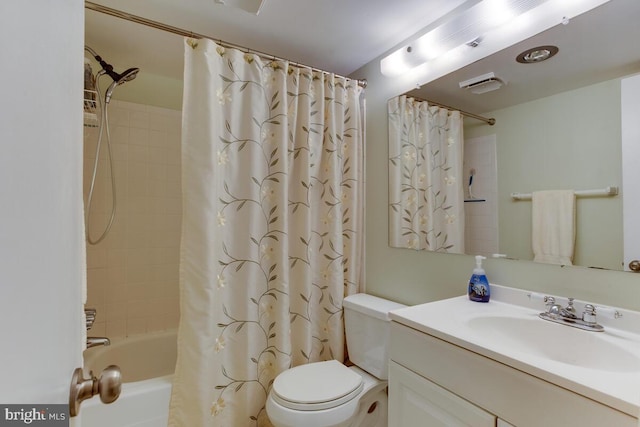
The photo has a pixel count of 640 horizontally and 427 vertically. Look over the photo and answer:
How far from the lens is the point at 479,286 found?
4.16 ft

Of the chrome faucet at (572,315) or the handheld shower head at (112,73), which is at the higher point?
the handheld shower head at (112,73)

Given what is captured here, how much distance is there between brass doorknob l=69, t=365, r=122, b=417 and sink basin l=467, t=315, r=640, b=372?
3.05 ft

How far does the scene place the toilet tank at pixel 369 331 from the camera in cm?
154

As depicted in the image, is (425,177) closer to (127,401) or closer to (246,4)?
(246,4)

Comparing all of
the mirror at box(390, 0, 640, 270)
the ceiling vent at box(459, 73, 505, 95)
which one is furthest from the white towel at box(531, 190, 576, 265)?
the ceiling vent at box(459, 73, 505, 95)

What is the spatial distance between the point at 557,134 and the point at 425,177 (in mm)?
602

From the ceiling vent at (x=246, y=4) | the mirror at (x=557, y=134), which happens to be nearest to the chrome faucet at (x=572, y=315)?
the mirror at (x=557, y=134)

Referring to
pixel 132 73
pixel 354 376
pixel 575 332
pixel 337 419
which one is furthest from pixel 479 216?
pixel 132 73

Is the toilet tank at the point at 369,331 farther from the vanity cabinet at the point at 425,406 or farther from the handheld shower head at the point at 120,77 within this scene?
the handheld shower head at the point at 120,77

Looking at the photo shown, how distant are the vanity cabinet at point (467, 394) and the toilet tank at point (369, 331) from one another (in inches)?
15.2

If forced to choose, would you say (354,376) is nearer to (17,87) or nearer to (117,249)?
(17,87)

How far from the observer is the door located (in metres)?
0.96

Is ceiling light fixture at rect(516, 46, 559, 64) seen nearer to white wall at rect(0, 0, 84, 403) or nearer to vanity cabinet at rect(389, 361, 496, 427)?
vanity cabinet at rect(389, 361, 496, 427)

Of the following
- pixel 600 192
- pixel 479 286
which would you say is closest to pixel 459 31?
pixel 600 192
